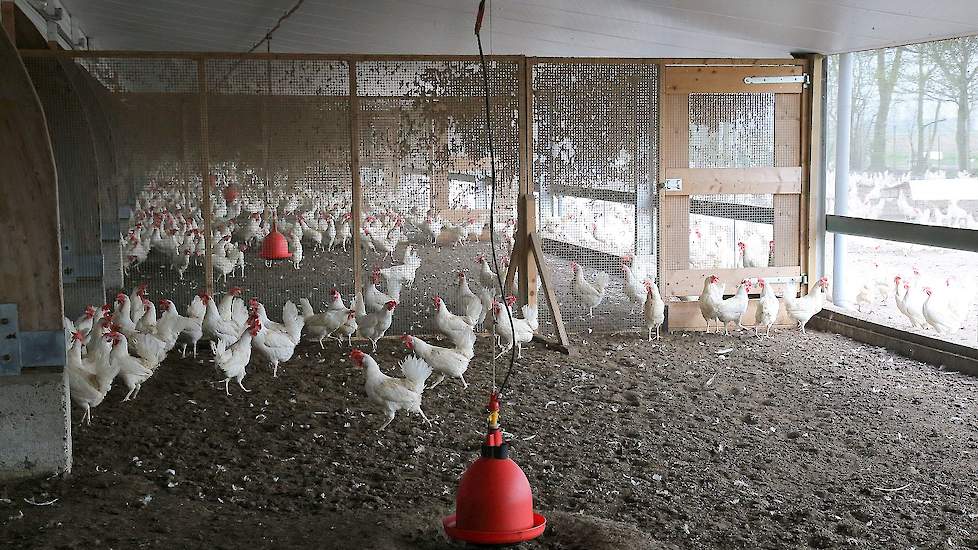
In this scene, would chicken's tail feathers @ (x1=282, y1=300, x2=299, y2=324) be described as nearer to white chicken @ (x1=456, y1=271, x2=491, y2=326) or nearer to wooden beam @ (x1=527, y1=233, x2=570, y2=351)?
white chicken @ (x1=456, y1=271, x2=491, y2=326)

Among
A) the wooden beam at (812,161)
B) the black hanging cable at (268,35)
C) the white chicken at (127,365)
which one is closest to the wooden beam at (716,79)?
the wooden beam at (812,161)

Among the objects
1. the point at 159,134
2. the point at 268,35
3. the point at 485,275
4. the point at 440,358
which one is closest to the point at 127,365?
the point at 440,358

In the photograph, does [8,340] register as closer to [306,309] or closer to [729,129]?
[306,309]

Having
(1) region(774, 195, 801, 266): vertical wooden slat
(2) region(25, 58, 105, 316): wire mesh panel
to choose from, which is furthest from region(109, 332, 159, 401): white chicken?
(1) region(774, 195, 801, 266): vertical wooden slat

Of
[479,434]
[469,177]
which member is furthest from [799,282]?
[479,434]

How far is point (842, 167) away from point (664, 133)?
192 cm

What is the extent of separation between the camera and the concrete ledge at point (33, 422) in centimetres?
420

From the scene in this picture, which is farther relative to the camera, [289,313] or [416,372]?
[289,313]

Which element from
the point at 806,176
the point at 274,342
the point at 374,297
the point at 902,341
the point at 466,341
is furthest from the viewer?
the point at 806,176

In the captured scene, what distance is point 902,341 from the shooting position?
7.34m

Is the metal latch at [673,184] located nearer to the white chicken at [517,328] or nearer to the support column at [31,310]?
the white chicken at [517,328]

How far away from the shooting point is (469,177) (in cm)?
764

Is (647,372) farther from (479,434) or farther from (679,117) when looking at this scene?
(679,117)

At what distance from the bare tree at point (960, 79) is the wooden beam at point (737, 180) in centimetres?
140
